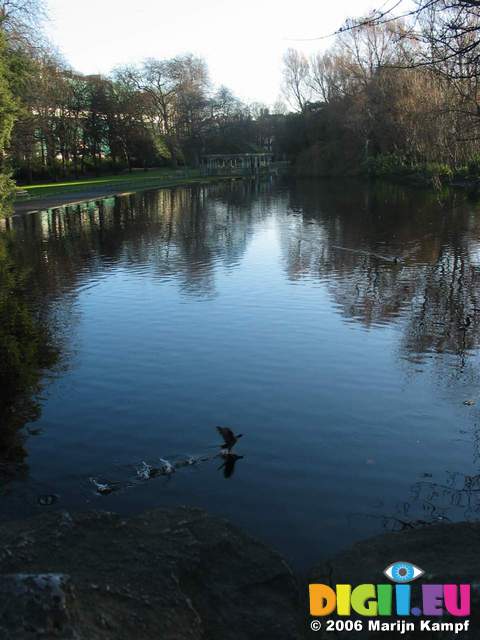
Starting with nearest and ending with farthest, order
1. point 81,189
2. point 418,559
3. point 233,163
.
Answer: point 418,559
point 81,189
point 233,163

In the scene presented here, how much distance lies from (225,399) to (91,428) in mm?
2249

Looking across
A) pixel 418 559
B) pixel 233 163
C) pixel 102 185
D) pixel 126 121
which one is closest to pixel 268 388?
pixel 418 559

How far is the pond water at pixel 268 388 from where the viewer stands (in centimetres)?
754

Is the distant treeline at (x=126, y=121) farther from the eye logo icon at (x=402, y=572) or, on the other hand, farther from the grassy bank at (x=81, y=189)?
the eye logo icon at (x=402, y=572)

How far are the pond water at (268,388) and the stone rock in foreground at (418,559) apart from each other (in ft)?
2.59

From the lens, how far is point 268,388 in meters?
11.0

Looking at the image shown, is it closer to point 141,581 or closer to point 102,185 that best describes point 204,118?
point 102,185

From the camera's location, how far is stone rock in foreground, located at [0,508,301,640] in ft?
13.0

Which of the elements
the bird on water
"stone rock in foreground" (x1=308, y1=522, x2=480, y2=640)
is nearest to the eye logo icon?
"stone rock in foreground" (x1=308, y1=522, x2=480, y2=640)

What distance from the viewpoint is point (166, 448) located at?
8875mm

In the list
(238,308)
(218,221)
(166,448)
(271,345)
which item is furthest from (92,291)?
(218,221)

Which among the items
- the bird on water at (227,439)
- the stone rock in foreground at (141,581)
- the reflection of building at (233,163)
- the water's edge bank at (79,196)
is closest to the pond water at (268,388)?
the bird on water at (227,439)

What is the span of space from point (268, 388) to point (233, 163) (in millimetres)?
90454

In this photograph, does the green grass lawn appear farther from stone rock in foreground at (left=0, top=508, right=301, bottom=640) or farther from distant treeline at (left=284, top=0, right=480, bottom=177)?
stone rock in foreground at (left=0, top=508, right=301, bottom=640)
